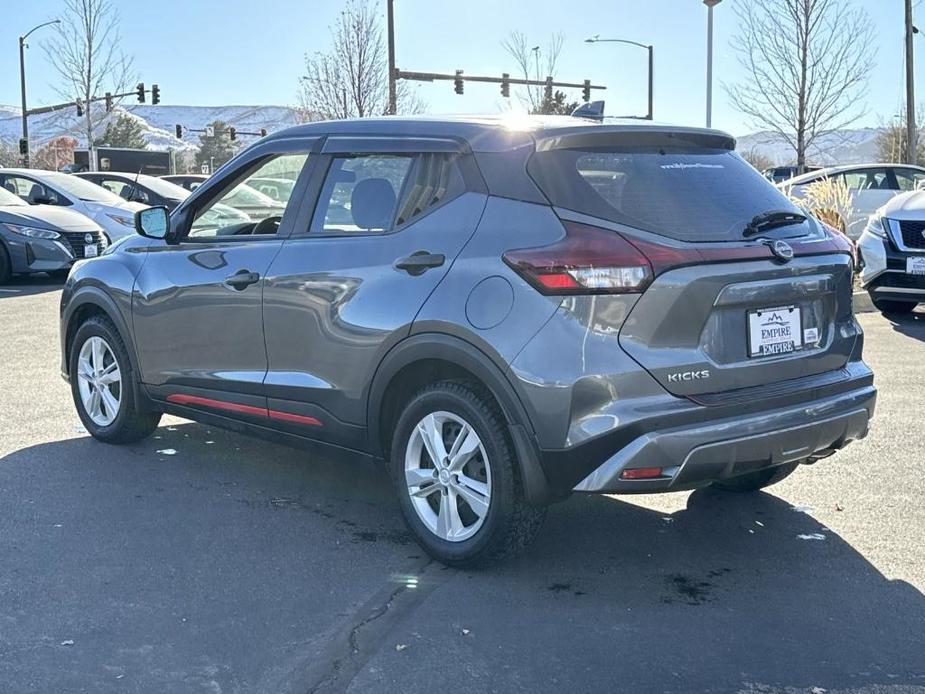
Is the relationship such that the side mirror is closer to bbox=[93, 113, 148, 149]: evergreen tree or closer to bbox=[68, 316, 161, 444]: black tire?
bbox=[68, 316, 161, 444]: black tire

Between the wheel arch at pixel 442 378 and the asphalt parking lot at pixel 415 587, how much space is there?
0.48 m

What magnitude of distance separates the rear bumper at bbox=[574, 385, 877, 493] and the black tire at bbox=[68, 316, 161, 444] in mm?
3096

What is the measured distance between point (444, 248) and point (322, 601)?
54.7 inches

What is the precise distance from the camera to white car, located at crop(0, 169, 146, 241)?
15477 millimetres

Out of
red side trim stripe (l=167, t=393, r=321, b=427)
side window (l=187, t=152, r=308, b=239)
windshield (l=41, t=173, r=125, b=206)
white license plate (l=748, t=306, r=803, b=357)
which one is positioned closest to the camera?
white license plate (l=748, t=306, r=803, b=357)

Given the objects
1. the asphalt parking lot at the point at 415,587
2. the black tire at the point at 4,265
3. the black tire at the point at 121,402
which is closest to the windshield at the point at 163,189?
the black tire at the point at 4,265

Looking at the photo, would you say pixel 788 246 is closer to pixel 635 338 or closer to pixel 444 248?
pixel 635 338

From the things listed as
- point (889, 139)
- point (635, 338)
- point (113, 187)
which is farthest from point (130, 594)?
point (889, 139)

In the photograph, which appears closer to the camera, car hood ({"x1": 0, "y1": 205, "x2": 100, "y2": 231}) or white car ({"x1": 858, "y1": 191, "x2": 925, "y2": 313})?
white car ({"x1": 858, "y1": 191, "x2": 925, "y2": 313})

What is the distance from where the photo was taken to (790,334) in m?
3.93

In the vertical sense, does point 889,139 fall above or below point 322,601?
above

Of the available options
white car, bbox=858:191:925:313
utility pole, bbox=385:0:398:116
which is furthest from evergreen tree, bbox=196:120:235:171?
white car, bbox=858:191:925:313

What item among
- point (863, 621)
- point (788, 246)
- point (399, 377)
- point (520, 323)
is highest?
point (788, 246)

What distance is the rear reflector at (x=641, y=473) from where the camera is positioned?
11.7 ft
